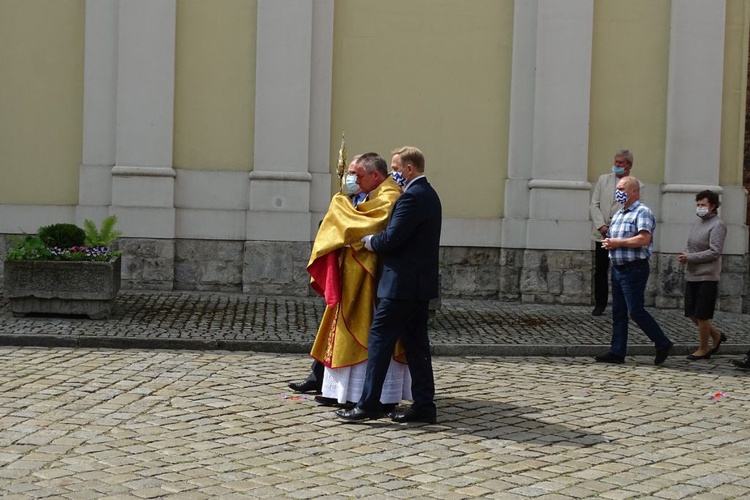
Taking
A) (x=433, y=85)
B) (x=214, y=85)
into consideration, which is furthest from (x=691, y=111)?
(x=214, y=85)

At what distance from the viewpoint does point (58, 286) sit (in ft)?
36.2

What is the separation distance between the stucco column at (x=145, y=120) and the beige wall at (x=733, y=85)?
708 centimetres

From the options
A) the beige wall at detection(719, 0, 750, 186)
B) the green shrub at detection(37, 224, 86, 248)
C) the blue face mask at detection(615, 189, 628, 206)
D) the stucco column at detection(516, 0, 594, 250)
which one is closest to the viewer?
the blue face mask at detection(615, 189, 628, 206)

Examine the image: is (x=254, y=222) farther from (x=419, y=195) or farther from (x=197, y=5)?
(x=419, y=195)

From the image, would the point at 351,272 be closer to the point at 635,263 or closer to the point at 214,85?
the point at 635,263

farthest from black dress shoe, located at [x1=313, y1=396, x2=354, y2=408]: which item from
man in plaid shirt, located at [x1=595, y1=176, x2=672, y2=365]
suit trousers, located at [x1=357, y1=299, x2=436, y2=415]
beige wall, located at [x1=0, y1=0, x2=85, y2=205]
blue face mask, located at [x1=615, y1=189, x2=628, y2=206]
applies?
beige wall, located at [x1=0, y1=0, x2=85, y2=205]

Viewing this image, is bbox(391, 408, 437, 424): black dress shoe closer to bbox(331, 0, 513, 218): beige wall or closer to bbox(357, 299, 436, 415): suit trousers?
bbox(357, 299, 436, 415): suit trousers

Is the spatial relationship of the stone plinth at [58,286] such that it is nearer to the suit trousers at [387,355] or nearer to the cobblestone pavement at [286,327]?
the cobblestone pavement at [286,327]

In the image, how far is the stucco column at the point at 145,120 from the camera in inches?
552

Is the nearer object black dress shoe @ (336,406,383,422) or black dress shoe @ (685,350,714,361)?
black dress shoe @ (336,406,383,422)

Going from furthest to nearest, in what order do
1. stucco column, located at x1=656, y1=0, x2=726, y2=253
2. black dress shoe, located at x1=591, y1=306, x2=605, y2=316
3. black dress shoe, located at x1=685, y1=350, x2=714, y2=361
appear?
1. stucco column, located at x1=656, y1=0, x2=726, y2=253
2. black dress shoe, located at x1=591, y1=306, x2=605, y2=316
3. black dress shoe, located at x1=685, y1=350, x2=714, y2=361

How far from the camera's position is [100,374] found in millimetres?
8477

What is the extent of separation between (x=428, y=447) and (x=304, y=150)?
26.7ft

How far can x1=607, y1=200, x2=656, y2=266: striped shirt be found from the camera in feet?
32.5
